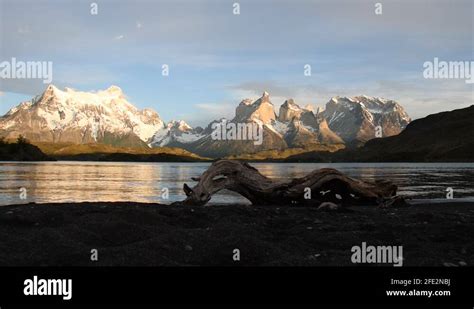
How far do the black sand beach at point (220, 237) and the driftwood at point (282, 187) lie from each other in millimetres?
6050

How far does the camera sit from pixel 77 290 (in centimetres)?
895

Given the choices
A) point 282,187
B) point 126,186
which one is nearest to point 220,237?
point 282,187

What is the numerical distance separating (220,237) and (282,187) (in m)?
15.5

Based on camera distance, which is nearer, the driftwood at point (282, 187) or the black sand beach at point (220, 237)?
the black sand beach at point (220, 237)

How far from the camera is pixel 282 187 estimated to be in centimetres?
3000

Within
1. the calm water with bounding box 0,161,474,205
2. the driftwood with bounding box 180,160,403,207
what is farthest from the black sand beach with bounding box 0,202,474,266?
the calm water with bounding box 0,161,474,205

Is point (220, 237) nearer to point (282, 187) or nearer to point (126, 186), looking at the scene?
point (282, 187)

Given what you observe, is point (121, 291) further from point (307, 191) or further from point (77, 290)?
point (307, 191)

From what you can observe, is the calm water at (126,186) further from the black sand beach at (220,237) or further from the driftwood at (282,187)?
the black sand beach at (220,237)

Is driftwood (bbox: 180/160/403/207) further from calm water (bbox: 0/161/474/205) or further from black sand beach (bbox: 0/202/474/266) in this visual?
calm water (bbox: 0/161/474/205)

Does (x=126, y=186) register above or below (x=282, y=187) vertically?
below

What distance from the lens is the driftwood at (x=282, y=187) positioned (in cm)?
2936

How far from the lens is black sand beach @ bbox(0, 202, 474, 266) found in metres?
12.2

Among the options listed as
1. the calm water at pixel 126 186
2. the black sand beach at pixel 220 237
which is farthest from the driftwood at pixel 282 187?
the calm water at pixel 126 186
